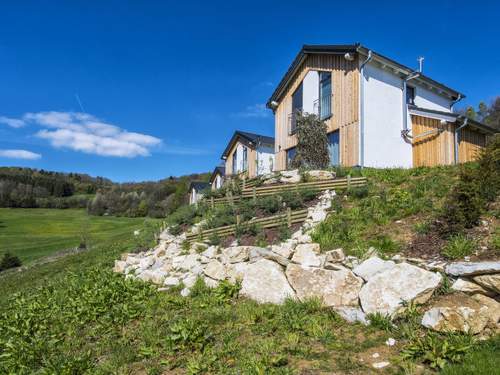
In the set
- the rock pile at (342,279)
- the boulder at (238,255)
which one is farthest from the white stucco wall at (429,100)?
the boulder at (238,255)

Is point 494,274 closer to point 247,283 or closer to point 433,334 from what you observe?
point 433,334

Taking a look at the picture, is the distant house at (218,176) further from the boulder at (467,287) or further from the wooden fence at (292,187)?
the boulder at (467,287)

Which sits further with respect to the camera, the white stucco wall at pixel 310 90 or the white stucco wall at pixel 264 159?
the white stucco wall at pixel 264 159

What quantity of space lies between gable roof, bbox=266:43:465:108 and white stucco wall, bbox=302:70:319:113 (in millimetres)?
1076

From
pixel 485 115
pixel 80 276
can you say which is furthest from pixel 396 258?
pixel 485 115

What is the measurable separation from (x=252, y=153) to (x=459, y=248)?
1951cm

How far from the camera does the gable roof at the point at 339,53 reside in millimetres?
14805

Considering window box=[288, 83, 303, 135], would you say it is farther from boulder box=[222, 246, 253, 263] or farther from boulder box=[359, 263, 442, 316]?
boulder box=[359, 263, 442, 316]

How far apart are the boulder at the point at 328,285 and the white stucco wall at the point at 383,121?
9.98 metres

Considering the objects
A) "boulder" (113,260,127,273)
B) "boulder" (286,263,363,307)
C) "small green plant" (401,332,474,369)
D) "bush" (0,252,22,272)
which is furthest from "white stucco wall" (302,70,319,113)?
"bush" (0,252,22,272)

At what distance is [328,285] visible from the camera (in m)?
5.46

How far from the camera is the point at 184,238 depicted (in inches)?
413

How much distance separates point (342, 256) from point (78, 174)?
112683 mm

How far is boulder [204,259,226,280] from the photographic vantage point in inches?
277
